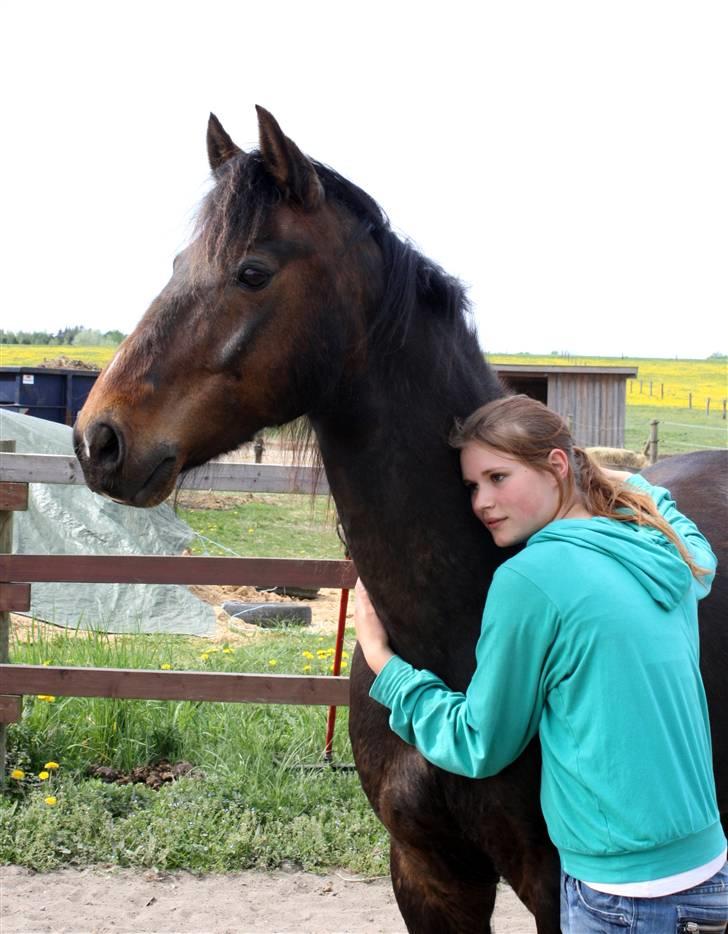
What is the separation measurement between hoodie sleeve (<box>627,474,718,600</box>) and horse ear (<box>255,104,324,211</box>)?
3.13 ft

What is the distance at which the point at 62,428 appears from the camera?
12578 mm

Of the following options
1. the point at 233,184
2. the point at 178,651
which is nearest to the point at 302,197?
the point at 233,184

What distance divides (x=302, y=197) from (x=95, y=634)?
4166 mm

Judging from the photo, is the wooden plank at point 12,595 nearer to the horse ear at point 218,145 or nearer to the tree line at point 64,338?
the horse ear at point 218,145

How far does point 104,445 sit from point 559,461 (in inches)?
34.1

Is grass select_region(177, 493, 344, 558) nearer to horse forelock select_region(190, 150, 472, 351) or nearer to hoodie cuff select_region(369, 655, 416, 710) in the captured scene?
horse forelock select_region(190, 150, 472, 351)

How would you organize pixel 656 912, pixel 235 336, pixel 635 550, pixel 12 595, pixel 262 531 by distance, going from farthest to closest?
1. pixel 262 531
2. pixel 12 595
3. pixel 235 336
4. pixel 635 550
5. pixel 656 912

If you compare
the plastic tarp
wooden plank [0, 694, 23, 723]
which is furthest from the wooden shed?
wooden plank [0, 694, 23, 723]

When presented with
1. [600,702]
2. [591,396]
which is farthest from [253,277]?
[591,396]

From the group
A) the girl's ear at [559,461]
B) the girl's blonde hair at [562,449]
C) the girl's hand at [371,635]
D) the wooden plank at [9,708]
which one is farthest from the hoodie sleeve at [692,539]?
the wooden plank at [9,708]

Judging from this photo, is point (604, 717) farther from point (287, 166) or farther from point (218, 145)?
point (218, 145)

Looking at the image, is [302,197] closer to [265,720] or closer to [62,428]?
[265,720]

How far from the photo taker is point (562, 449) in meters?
1.77

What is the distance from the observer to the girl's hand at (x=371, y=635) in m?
1.94
